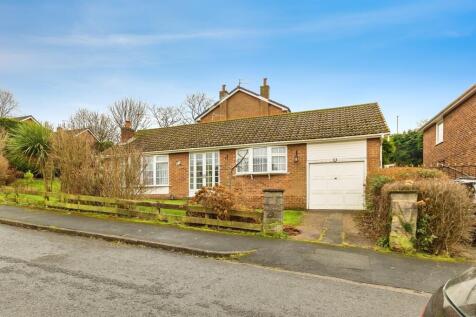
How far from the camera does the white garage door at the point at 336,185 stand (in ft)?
42.4

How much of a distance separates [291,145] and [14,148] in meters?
13.1

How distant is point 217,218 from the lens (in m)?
9.08

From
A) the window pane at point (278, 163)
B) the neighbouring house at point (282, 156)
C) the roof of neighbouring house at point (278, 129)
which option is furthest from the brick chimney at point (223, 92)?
the window pane at point (278, 163)

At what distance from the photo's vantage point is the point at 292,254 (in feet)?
22.3

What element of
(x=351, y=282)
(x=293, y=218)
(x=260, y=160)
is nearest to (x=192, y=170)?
(x=260, y=160)

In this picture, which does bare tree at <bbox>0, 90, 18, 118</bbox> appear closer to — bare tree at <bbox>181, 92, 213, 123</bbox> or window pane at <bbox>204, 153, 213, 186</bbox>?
bare tree at <bbox>181, 92, 213, 123</bbox>

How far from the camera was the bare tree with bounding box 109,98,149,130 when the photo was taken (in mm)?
43656

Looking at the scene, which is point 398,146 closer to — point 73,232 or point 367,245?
point 367,245

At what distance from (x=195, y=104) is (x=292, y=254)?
47745mm

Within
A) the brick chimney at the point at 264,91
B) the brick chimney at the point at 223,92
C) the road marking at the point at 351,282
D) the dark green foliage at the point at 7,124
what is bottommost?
the road marking at the point at 351,282

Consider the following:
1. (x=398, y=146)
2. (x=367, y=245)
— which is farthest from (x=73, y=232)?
(x=398, y=146)

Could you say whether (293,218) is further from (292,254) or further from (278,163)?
(292,254)

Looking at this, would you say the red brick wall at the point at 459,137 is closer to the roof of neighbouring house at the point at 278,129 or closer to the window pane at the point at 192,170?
the roof of neighbouring house at the point at 278,129

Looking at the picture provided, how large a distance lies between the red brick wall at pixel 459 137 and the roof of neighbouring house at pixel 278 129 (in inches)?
171
